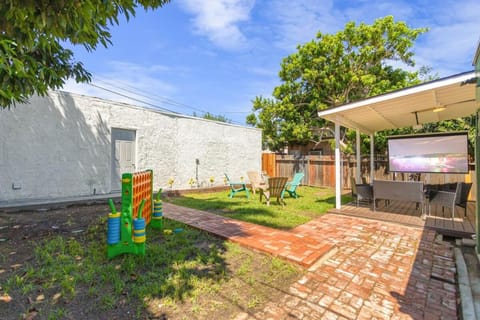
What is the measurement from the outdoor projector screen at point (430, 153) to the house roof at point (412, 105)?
0.75 m

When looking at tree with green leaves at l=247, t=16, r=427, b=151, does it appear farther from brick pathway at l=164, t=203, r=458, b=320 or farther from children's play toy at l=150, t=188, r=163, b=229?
children's play toy at l=150, t=188, r=163, b=229

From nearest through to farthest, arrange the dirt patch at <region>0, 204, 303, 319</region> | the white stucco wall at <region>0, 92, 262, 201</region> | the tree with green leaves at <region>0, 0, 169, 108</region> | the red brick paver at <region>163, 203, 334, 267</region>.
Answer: the tree with green leaves at <region>0, 0, 169, 108</region>
the dirt patch at <region>0, 204, 303, 319</region>
the red brick paver at <region>163, 203, 334, 267</region>
the white stucco wall at <region>0, 92, 262, 201</region>

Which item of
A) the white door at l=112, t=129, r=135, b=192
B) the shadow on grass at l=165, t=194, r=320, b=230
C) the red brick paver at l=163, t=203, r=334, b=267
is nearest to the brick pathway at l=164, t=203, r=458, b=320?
the red brick paver at l=163, t=203, r=334, b=267

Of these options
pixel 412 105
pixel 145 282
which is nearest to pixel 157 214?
pixel 145 282

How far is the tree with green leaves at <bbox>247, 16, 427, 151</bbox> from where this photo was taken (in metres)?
12.5

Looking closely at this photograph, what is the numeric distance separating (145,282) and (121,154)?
24.2 ft

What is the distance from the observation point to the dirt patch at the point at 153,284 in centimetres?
227

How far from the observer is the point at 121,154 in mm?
9070

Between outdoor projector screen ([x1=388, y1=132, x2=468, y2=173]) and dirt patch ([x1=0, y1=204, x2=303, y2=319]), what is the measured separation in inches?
283

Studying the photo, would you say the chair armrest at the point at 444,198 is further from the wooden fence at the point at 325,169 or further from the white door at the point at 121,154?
the white door at the point at 121,154

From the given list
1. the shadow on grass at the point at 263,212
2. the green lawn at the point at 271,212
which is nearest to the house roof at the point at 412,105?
the green lawn at the point at 271,212

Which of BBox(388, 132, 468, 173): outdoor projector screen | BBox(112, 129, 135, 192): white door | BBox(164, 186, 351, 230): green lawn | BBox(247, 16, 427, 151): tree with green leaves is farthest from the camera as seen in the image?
BBox(247, 16, 427, 151): tree with green leaves

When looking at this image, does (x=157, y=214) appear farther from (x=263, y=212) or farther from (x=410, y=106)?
(x=410, y=106)

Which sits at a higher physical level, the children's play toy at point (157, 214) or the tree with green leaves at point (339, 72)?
the tree with green leaves at point (339, 72)
